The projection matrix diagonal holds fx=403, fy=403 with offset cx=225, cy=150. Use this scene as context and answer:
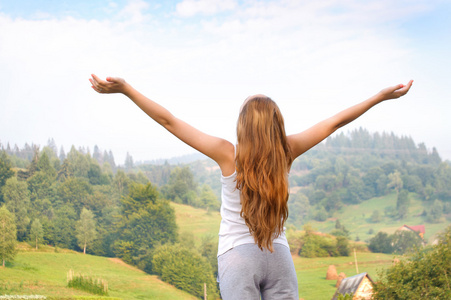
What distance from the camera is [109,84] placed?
1.66 m

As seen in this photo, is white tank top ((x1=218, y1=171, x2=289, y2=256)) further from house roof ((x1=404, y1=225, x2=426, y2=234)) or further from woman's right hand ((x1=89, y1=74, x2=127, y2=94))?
house roof ((x1=404, y1=225, x2=426, y2=234))

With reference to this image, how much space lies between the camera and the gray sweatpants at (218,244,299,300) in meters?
1.45

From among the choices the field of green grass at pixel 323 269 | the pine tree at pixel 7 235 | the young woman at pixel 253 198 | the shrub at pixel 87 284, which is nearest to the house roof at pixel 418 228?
the field of green grass at pixel 323 269

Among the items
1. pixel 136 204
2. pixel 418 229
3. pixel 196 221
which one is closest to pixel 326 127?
pixel 136 204

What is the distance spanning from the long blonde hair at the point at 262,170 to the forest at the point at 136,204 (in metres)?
10.0

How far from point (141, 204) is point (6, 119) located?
191 inches

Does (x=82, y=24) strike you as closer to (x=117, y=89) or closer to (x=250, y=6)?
(x=250, y=6)

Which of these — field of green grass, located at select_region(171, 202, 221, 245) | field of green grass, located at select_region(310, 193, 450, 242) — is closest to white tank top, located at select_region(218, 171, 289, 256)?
field of green grass, located at select_region(171, 202, 221, 245)

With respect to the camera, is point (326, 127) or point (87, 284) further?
point (87, 284)

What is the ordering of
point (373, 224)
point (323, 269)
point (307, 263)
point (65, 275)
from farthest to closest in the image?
point (373, 224) → point (307, 263) → point (323, 269) → point (65, 275)

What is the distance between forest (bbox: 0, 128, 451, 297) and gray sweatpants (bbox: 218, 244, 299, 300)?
995cm

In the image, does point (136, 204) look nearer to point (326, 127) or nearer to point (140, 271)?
point (140, 271)

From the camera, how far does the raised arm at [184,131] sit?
1.58m

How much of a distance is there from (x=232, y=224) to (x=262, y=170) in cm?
24
